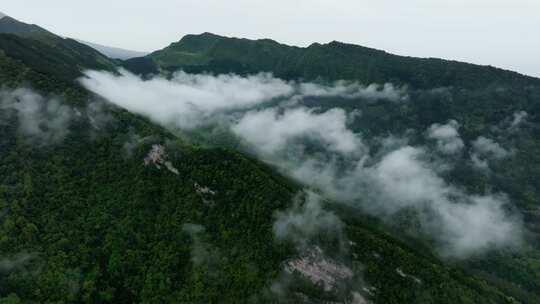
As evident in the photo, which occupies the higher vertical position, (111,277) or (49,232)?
(49,232)

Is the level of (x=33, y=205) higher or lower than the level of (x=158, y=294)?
higher

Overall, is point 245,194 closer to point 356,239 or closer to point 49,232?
point 356,239

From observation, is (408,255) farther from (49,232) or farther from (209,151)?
(49,232)

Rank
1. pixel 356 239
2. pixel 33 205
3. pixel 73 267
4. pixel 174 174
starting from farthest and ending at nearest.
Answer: pixel 174 174 → pixel 356 239 → pixel 33 205 → pixel 73 267

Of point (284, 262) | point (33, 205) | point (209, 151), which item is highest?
point (209, 151)

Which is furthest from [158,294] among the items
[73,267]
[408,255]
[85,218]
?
[408,255]

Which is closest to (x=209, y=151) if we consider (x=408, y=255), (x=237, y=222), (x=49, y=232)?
(x=237, y=222)

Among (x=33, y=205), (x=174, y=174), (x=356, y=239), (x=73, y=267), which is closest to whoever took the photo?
(x=73, y=267)

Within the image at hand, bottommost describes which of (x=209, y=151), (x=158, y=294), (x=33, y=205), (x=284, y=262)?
(x=158, y=294)

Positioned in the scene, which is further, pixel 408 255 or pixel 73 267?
pixel 408 255
